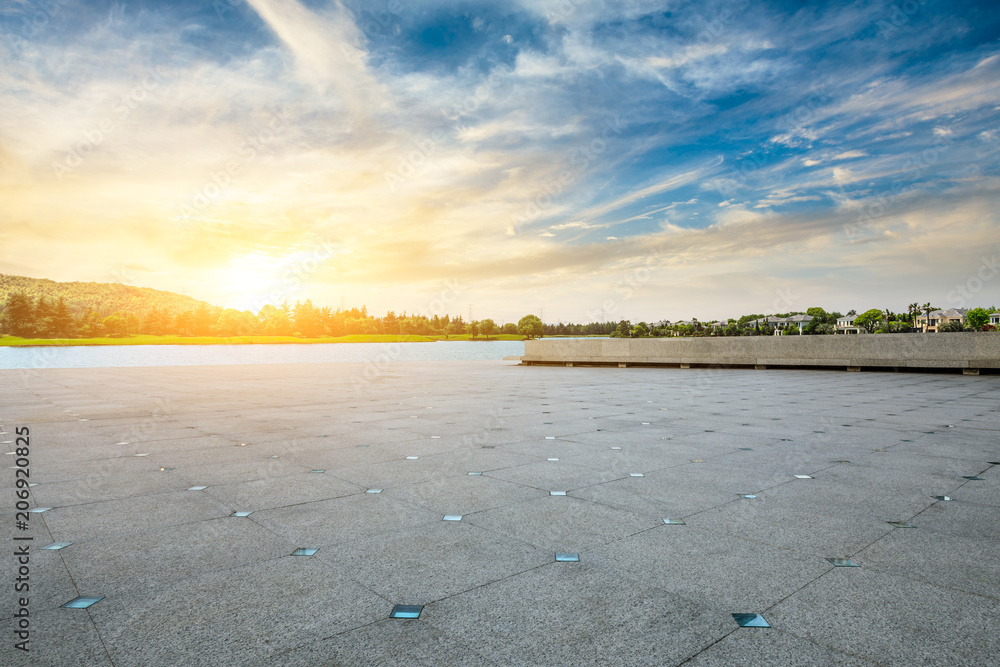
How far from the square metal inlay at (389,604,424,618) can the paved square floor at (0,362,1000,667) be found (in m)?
0.03

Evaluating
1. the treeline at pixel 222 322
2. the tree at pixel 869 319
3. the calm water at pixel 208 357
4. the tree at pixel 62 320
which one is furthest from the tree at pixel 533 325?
the tree at pixel 62 320

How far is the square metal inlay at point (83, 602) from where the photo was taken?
2812 millimetres

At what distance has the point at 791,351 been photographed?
21.1 metres

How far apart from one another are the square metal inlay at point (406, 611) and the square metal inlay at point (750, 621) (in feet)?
5.58

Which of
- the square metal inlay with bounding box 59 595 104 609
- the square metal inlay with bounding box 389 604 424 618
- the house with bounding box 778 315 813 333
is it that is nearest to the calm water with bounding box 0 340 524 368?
the square metal inlay with bounding box 59 595 104 609

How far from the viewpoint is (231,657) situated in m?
2.34

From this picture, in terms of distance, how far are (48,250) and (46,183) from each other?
1307 cm

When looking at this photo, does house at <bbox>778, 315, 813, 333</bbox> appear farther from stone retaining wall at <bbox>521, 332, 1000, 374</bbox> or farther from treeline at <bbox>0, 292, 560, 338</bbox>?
stone retaining wall at <bbox>521, 332, 1000, 374</bbox>

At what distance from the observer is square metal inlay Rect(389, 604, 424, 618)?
2689 millimetres

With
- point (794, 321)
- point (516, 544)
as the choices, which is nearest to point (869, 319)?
point (794, 321)

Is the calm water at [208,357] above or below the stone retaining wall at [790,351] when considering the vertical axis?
below

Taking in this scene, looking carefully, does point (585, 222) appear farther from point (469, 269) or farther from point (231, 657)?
point (231, 657)

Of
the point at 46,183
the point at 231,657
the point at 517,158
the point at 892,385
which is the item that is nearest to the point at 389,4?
the point at 517,158

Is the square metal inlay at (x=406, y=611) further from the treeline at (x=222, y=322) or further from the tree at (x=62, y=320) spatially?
the tree at (x=62, y=320)
